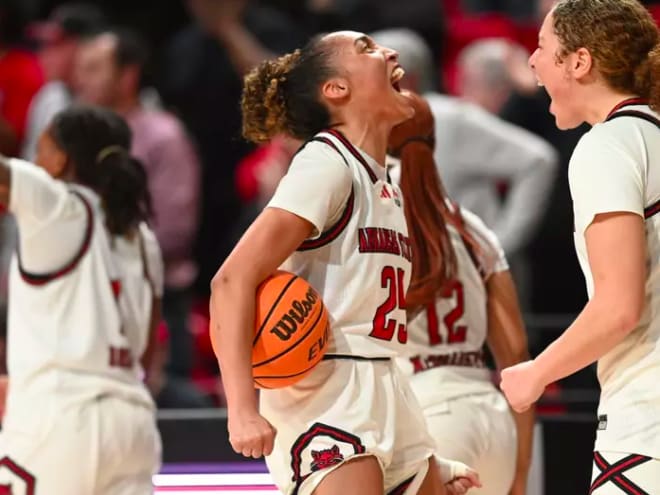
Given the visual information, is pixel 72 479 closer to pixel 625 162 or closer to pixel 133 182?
pixel 133 182

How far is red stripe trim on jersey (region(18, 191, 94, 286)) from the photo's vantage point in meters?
4.43

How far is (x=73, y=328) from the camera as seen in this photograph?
4.45m

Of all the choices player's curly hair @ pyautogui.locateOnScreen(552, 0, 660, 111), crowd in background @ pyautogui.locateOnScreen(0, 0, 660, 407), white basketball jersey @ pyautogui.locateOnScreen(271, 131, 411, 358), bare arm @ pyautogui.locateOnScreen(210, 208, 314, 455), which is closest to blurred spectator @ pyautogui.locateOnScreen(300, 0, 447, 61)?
crowd in background @ pyautogui.locateOnScreen(0, 0, 660, 407)

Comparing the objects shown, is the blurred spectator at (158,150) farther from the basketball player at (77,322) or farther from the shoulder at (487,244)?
the shoulder at (487,244)

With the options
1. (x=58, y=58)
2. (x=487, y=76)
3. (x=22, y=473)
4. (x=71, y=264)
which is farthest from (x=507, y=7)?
(x=22, y=473)

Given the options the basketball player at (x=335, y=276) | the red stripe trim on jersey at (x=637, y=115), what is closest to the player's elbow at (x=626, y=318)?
the red stripe trim on jersey at (x=637, y=115)

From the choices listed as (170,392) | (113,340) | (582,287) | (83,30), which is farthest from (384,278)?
(83,30)

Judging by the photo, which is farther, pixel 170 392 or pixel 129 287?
pixel 170 392

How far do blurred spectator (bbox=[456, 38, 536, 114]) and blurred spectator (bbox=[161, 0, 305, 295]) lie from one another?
4.15 ft

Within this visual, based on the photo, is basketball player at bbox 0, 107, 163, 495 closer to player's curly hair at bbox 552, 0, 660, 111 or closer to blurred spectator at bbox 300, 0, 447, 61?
player's curly hair at bbox 552, 0, 660, 111

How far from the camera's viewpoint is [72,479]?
432cm

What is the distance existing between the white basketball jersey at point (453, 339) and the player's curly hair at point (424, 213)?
0.15 ft

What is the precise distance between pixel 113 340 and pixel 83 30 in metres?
4.08

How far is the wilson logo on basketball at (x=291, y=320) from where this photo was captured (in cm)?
327
